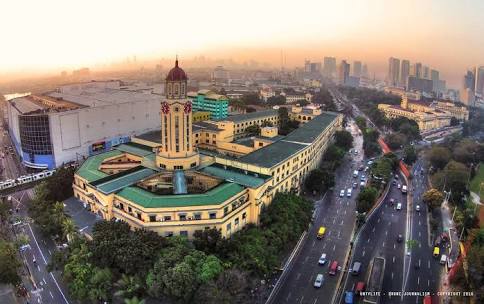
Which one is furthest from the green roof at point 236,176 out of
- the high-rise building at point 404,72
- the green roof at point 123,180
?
the high-rise building at point 404,72

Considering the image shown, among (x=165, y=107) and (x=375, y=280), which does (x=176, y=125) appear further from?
(x=375, y=280)

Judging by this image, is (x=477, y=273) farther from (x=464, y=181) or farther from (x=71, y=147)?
(x=71, y=147)

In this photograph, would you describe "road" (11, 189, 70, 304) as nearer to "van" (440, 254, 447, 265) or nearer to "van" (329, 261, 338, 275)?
"van" (329, 261, 338, 275)

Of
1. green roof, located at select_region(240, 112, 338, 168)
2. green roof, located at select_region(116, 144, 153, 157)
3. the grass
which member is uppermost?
green roof, located at select_region(240, 112, 338, 168)

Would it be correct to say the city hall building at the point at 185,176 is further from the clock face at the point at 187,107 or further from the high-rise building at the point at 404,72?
the high-rise building at the point at 404,72

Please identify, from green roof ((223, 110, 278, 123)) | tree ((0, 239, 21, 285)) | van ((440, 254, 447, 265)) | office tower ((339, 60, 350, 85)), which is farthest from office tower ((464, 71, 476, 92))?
tree ((0, 239, 21, 285))
